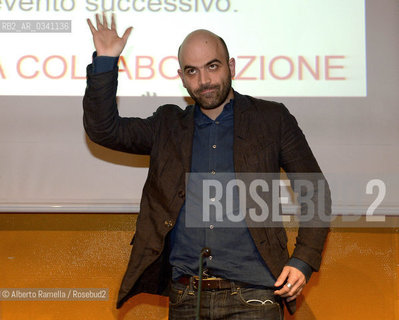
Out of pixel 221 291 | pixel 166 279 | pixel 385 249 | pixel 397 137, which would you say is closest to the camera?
pixel 221 291

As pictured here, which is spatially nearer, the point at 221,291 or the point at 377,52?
the point at 221,291

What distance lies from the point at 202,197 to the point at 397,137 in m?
0.99

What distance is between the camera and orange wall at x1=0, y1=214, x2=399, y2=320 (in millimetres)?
2256


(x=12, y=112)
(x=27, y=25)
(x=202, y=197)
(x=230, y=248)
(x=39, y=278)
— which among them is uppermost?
(x=27, y=25)

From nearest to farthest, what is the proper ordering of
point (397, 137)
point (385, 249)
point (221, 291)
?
point (221, 291)
point (397, 137)
point (385, 249)

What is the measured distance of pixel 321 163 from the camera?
6.89ft

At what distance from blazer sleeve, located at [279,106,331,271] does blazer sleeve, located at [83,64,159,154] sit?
0.44m

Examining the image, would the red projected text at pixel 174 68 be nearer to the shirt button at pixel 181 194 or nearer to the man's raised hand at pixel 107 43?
the man's raised hand at pixel 107 43

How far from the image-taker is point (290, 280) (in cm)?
141

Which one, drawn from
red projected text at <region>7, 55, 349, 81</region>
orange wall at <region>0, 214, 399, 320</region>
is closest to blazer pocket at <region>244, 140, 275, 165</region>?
red projected text at <region>7, 55, 349, 81</region>

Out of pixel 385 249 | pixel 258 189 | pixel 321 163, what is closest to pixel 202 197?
pixel 258 189

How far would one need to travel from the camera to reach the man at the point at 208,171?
146 cm

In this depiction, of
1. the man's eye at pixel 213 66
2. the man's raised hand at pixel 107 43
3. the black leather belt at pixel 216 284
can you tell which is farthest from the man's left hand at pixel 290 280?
the man's raised hand at pixel 107 43

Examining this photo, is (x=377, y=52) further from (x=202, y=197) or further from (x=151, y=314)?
(x=151, y=314)
